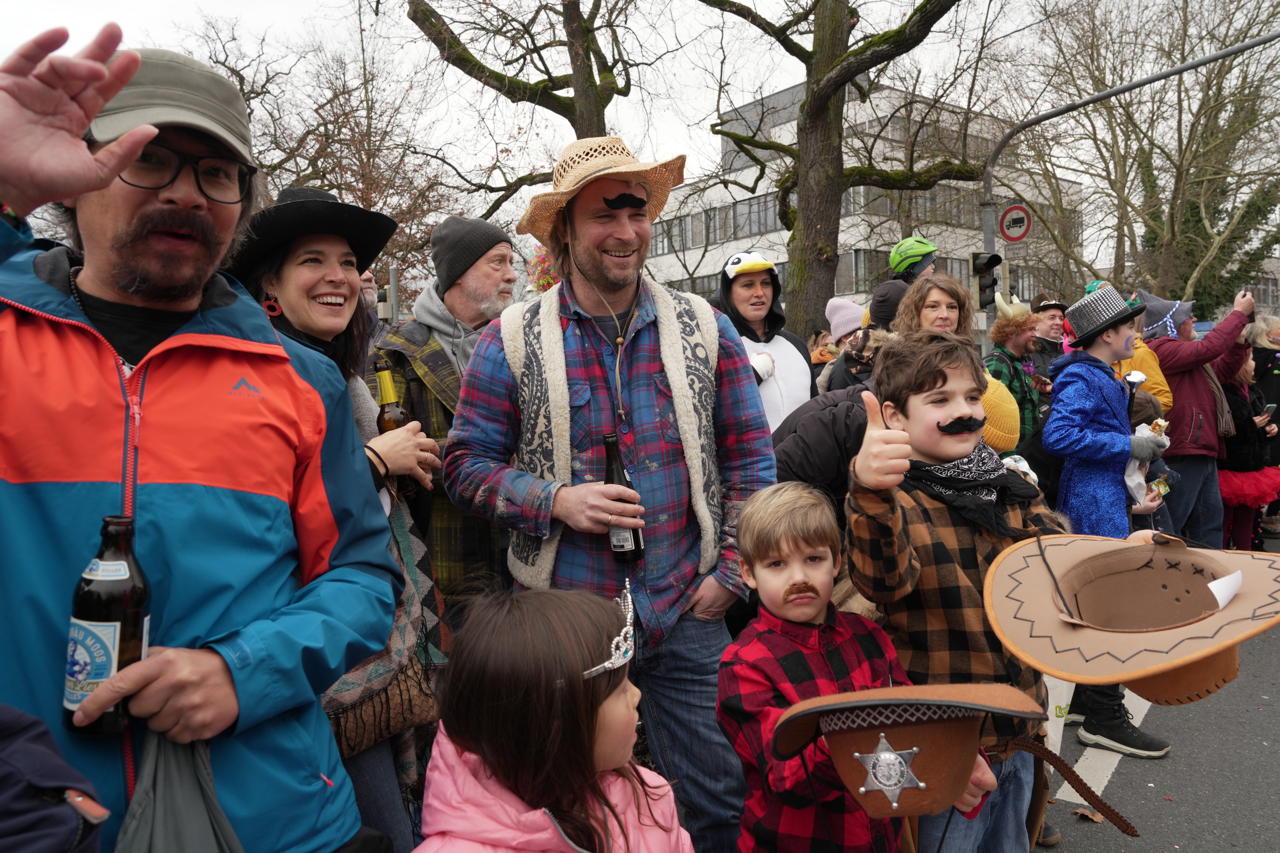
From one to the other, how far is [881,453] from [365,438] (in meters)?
1.58

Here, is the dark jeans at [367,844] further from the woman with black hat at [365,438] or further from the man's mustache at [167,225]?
the man's mustache at [167,225]

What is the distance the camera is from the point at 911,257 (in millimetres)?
5352

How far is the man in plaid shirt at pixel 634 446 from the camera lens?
2.60 m

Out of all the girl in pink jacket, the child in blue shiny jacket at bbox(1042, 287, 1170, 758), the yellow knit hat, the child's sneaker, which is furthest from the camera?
the child in blue shiny jacket at bbox(1042, 287, 1170, 758)

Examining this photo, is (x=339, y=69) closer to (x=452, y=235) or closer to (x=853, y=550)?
(x=452, y=235)

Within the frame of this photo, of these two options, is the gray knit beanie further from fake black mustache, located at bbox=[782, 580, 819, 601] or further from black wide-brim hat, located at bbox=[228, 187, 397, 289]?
fake black mustache, located at bbox=[782, 580, 819, 601]

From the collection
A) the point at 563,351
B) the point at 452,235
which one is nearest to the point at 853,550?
the point at 563,351

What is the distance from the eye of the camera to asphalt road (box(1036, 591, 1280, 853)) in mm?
3615

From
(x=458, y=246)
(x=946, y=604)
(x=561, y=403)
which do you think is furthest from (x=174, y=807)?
(x=458, y=246)

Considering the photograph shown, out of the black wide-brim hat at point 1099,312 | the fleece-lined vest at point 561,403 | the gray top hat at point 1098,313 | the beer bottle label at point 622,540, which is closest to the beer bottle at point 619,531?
the beer bottle label at point 622,540

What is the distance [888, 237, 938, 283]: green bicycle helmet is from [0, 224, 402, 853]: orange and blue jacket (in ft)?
14.4

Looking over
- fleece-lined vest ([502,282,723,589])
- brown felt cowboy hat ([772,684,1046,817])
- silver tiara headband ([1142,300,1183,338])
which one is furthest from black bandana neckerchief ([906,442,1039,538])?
silver tiara headband ([1142,300,1183,338])

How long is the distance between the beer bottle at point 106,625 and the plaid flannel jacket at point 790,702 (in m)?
1.37

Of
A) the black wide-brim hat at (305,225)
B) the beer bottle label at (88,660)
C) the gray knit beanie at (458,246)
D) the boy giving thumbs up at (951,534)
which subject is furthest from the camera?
the gray knit beanie at (458,246)
